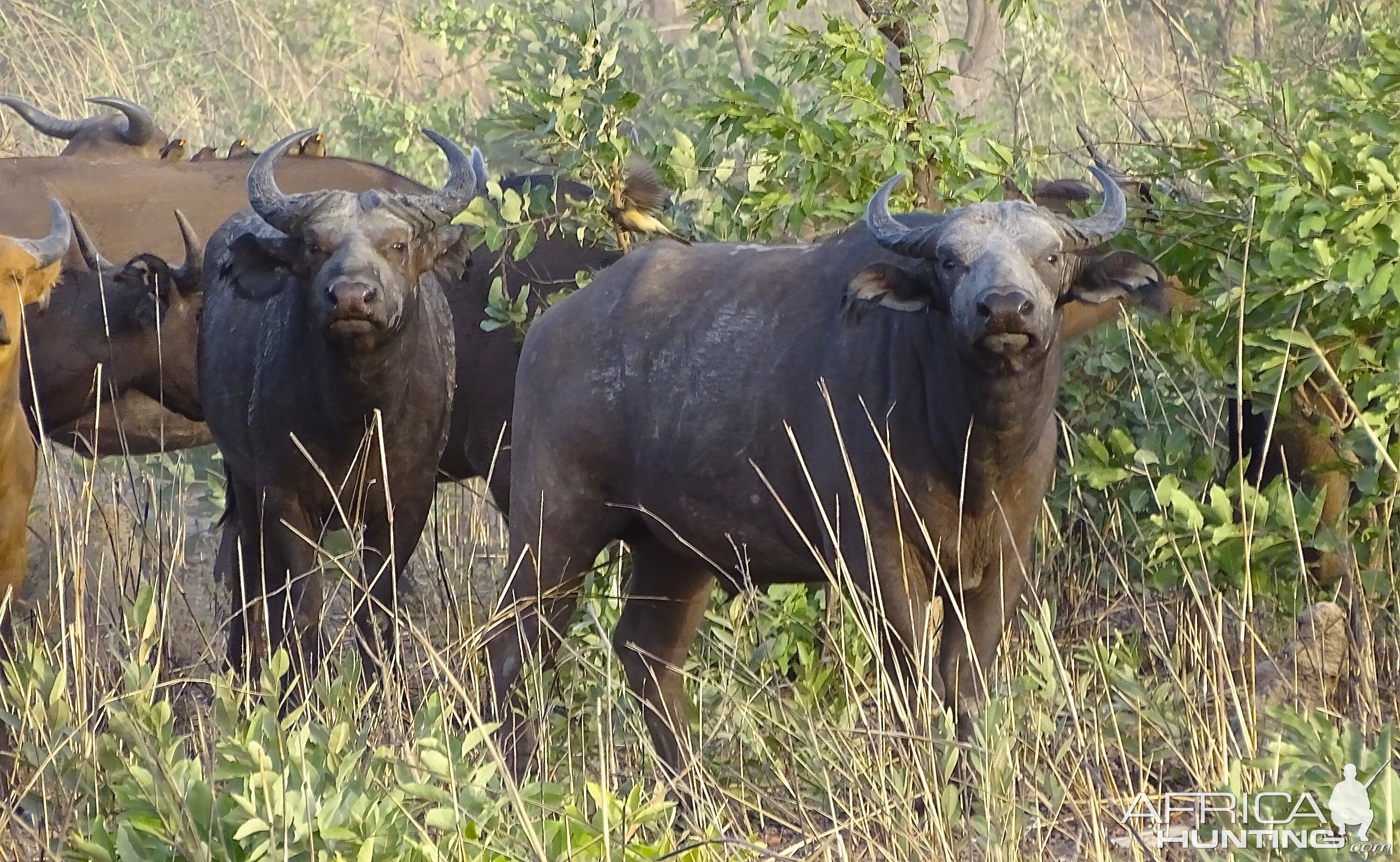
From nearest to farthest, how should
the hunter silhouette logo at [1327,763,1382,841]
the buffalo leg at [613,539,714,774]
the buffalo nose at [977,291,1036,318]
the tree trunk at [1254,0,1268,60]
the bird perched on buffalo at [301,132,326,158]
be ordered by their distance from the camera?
the hunter silhouette logo at [1327,763,1382,841]
the buffalo nose at [977,291,1036,318]
the buffalo leg at [613,539,714,774]
the bird perched on buffalo at [301,132,326,158]
the tree trunk at [1254,0,1268,60]

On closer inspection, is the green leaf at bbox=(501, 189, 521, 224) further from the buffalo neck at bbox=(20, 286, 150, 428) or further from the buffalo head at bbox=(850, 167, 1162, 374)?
the buffalo neck at bbox=(20, 286, 150, 428)

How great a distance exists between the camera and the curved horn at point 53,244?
260 inches

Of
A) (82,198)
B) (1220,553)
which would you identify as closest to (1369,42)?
(1220,553)

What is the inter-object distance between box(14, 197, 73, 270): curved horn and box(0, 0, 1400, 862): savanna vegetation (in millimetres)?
869

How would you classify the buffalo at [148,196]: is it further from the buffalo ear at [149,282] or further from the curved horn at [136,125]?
the curved horn at [136,125]

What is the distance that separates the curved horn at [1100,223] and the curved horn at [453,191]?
2.36m

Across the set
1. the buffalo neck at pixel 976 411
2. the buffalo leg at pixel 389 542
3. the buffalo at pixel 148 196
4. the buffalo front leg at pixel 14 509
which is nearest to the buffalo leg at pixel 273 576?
the buffalo leg at pixel 389 542

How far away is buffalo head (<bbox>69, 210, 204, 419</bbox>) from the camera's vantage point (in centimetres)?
830

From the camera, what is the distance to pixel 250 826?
3719 millimetres

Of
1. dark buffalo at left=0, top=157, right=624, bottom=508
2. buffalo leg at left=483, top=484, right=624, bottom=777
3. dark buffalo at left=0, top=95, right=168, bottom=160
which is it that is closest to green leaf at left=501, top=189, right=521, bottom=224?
dark buffalo at left=0, top=157, right=624, bottom=508

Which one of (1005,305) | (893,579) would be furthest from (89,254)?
(1005,305)

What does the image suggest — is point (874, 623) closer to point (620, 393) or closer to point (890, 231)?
point (890, 231)

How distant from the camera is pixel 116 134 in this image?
11.5 metres

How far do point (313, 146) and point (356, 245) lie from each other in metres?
3.80
